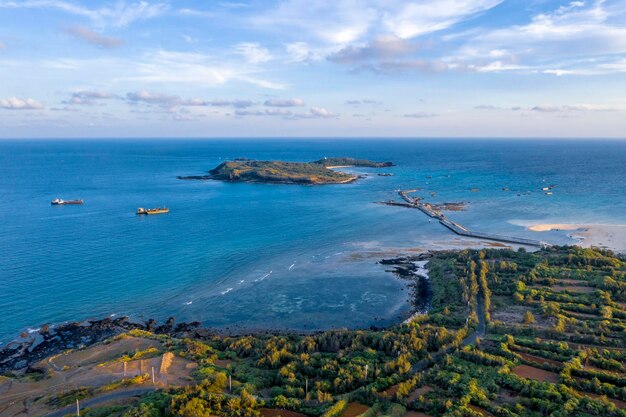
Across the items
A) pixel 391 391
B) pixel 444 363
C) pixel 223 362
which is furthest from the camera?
pixel 223 362

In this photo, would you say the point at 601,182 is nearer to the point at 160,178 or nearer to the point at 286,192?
the point at 286,192

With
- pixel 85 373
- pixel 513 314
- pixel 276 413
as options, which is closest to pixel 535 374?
pixel 513 314

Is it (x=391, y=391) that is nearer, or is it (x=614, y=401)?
(x=614, y=401)

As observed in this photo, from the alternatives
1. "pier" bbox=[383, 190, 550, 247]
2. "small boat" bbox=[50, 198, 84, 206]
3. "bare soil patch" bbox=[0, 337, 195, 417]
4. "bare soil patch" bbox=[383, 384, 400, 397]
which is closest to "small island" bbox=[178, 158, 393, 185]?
"pier" bbox=[383, 190, 550, 247]

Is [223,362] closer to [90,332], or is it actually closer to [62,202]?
[90,332]

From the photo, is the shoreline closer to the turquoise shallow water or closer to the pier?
the turquoise shallow water

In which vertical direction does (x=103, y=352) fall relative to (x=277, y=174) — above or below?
below

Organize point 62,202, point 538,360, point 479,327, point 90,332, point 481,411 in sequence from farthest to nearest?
point 62,202 → point 90,332 → point 479,327 → point 538,360 → point 481,411

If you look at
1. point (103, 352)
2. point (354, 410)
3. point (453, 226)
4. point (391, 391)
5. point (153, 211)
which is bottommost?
point (103, 352)
